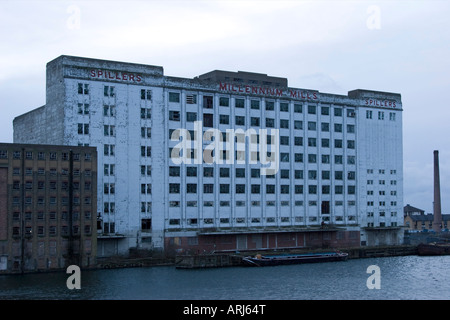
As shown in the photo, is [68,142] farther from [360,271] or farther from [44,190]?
[360,271]

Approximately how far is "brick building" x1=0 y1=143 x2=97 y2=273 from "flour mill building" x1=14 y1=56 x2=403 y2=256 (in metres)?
9.79

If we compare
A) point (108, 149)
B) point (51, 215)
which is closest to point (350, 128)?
point (108, 149)

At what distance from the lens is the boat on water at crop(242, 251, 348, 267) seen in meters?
131

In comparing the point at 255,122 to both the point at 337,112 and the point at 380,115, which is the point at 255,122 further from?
the point at 380,115

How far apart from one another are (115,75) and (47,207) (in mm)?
32285

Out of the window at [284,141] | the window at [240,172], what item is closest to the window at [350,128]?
the window at [284,141]

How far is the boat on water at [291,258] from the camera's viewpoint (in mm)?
130875

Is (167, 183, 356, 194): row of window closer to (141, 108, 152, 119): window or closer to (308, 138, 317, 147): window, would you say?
(308, 138, 317, 147): window

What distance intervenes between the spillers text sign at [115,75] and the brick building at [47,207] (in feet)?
58.7

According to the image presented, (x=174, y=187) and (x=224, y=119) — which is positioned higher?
(x=224, y=119)

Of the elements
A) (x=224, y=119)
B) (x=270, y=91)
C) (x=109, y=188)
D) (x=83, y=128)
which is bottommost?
(x=109, y=188)

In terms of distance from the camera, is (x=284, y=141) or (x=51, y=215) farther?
(x=284, y=141)

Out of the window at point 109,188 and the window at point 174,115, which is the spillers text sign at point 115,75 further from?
Result: the window at point 109,188

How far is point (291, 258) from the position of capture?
445ft
